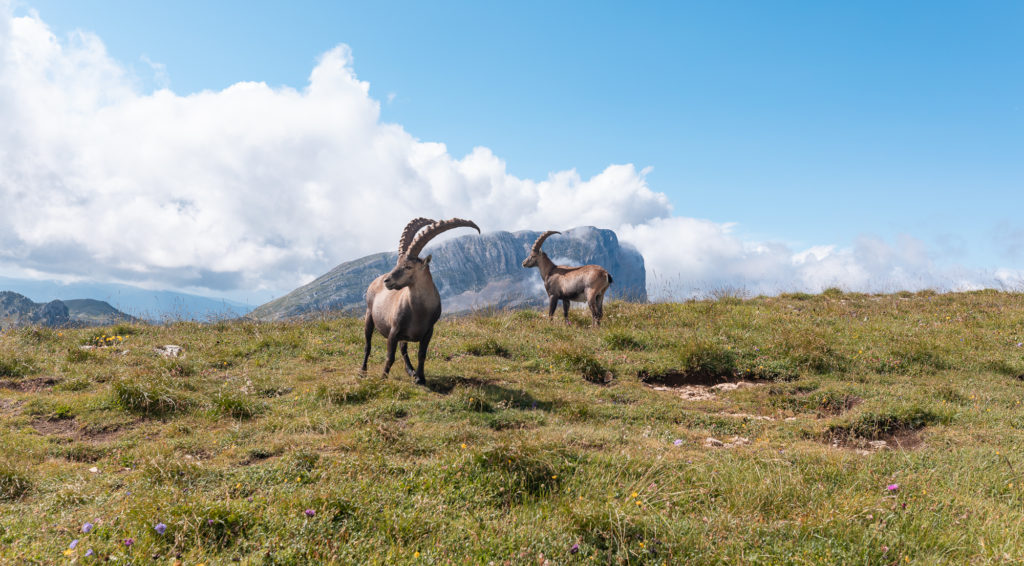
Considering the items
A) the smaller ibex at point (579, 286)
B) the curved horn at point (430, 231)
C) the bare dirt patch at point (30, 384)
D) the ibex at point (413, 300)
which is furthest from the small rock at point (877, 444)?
the bare dirt patch at point (30, 384)

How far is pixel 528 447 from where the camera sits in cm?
490

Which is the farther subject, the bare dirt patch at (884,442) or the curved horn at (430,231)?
the curved horn at (430,231)

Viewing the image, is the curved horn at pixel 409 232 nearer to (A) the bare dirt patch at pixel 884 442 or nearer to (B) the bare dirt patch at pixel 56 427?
(B) the bare dirt patch at pixel 56 427

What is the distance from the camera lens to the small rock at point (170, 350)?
11.4 m

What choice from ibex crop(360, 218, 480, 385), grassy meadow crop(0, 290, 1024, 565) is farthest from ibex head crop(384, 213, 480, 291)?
grassy meadow crop(0, 290, 1024, 565)

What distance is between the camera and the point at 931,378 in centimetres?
955

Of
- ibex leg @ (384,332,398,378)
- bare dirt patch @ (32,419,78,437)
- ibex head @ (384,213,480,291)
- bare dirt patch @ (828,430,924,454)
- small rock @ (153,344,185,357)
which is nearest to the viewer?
bare dirt patch @ (828,430,924,454)

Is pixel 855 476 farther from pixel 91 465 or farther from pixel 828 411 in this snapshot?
pixel 91 465

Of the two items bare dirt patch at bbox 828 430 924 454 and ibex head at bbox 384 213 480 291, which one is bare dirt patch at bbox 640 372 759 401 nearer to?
bare dirt patch at bbox 828 430 924 454

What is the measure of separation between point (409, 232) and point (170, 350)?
6.64m

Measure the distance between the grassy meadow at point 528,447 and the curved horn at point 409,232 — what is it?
2501mm

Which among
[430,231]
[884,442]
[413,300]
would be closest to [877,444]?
[884,442]

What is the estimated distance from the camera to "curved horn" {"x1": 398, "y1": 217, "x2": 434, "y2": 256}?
393 inches

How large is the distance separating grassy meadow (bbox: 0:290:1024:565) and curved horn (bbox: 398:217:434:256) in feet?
8.21
